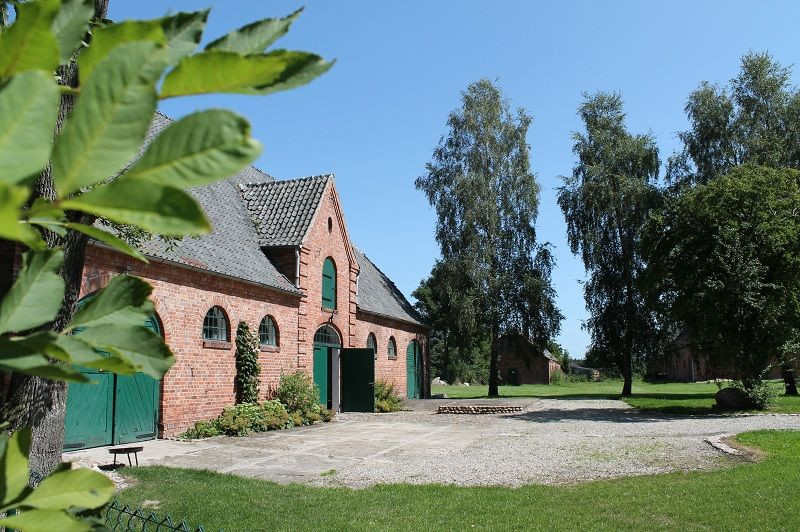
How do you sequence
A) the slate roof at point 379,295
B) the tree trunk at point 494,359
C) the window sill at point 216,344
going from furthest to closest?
the tree trunk at point 494,359
the slate roof at point 379,295
the window sill at point 216,344

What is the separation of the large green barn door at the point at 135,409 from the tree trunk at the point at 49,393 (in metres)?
9.26

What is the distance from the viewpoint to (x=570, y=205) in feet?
113

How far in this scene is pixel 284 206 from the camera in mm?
22172

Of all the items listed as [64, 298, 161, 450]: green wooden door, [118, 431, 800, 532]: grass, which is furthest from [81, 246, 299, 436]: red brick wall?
[118, 431, 800, 532]: grass

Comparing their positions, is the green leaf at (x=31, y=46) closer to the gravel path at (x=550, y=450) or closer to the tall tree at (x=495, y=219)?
the gravel path at (x=550, y=450)

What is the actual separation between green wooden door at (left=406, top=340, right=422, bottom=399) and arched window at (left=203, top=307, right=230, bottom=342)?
14626 millimetres

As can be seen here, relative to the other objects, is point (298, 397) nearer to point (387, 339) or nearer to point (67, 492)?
point (387, 339)

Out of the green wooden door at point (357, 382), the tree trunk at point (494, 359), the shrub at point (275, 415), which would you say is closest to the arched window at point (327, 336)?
the green wooden door at point (357, 382)

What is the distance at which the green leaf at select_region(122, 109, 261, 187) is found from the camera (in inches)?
24.0

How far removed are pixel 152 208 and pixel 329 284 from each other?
2238cm

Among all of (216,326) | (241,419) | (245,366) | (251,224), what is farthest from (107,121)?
(251,224)

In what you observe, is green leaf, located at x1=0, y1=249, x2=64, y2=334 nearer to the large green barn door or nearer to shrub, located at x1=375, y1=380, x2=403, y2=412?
the large green barn door

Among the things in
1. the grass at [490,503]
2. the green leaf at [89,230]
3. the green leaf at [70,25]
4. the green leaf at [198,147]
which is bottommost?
the grass at [490,503]

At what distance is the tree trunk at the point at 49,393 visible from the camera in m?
3.54
